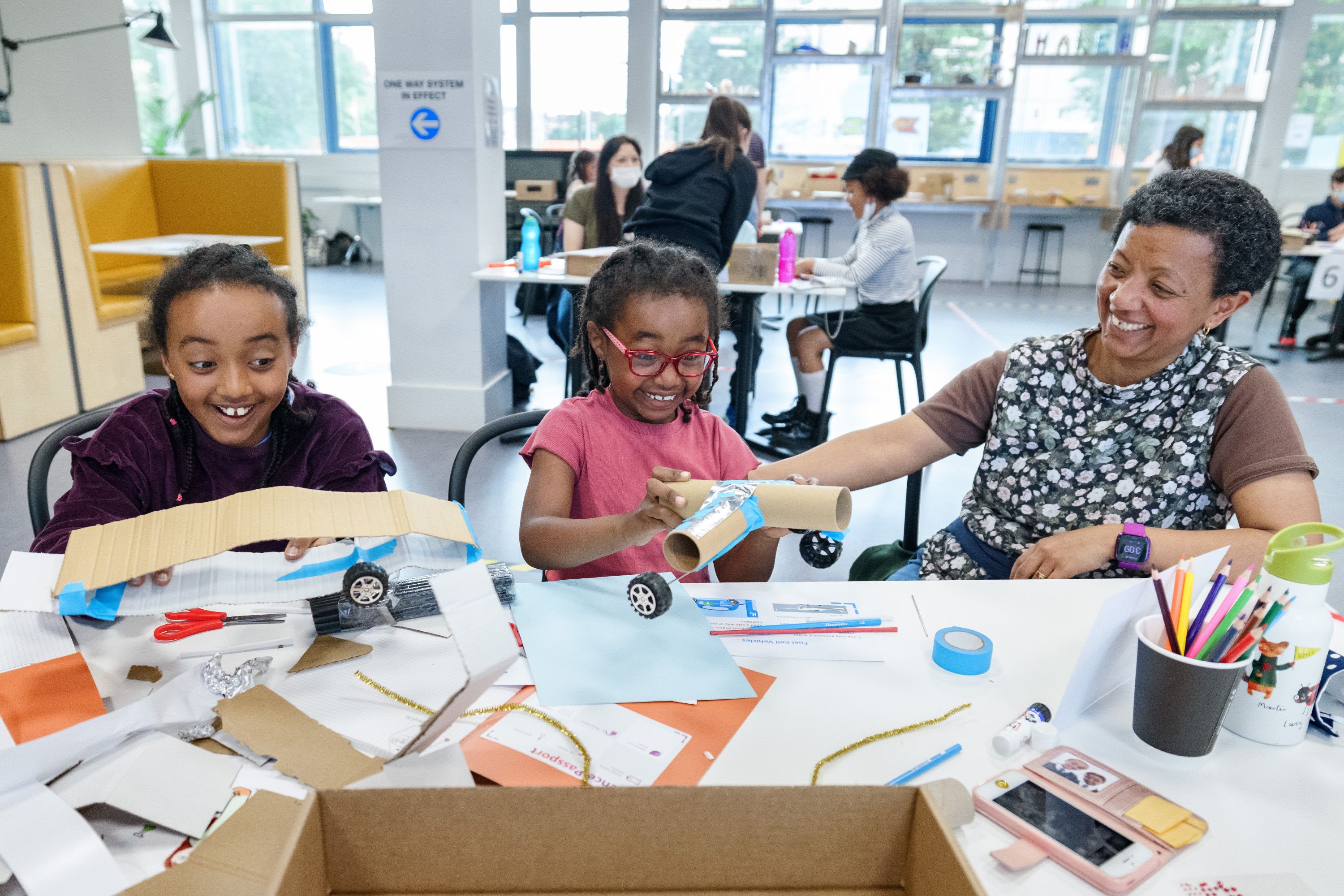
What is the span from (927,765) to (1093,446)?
0.82m

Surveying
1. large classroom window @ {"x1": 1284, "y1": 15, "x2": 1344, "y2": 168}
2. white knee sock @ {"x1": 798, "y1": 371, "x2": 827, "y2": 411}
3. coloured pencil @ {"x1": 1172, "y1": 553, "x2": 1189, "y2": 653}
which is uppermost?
large classroom window @ {"x1": 1284, "y1": 15, "x2": 1344, "y2": 168}

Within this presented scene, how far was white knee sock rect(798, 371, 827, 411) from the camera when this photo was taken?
165 inches

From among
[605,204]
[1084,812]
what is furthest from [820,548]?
[605,204]

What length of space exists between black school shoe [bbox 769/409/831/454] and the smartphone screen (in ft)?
10.5

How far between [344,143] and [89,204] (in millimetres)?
5670

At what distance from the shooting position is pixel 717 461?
1.54m

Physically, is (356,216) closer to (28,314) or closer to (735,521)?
(28,314)

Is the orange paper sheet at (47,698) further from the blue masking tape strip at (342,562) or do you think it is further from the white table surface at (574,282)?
the white table surface at (574,282)

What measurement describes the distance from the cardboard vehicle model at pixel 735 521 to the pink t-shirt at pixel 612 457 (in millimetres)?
327

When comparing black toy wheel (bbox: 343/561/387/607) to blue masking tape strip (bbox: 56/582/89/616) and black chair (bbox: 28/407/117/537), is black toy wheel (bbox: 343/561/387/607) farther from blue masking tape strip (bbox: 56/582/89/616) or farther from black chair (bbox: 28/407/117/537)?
black chair (bbox: 28/407/117/537)

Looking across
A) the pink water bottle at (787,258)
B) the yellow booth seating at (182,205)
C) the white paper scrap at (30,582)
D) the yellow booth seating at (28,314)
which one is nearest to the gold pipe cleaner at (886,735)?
the white paper scrap at (30,582)

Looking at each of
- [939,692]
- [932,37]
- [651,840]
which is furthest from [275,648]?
[932,37]

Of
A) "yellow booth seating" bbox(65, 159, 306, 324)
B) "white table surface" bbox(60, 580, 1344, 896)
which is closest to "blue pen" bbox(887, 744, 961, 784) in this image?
"white table surface" bbox(60, 580, 1344, 896)

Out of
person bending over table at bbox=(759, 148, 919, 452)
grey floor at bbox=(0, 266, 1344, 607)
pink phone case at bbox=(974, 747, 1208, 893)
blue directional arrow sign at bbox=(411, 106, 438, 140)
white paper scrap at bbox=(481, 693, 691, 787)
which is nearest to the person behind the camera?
pink phone case at bbox=(974, 747, 1208, 893)
